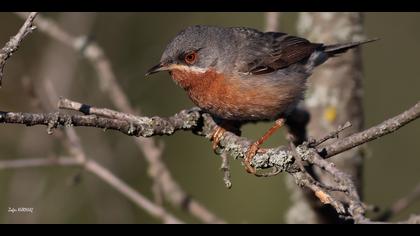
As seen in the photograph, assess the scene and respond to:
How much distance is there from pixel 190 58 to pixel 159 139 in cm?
282

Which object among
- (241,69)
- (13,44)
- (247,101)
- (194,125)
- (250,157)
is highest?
(241,69)

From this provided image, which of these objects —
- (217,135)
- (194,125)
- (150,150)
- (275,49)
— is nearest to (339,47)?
(275,49)

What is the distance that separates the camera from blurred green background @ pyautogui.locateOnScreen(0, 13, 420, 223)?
21.8 feet

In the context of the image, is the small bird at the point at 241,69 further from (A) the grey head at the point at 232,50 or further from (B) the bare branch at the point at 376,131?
(B) the bare branch at the point at 376,131

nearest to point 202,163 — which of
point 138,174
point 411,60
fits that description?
point 138,174

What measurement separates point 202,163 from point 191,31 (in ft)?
9.59

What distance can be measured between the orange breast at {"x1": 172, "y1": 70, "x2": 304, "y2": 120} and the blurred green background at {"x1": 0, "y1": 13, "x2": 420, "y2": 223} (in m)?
1.56

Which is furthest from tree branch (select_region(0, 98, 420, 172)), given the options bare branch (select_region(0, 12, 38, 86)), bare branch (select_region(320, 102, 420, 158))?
bare branch (select_region(0, 12, 38, 86))

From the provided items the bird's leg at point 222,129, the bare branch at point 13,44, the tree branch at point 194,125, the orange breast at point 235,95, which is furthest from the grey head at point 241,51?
the bare branch at point 13,44

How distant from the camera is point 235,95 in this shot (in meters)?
5.38

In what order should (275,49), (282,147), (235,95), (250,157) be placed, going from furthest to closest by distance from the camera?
Result: (275,49) → (235,95) → (250,157) → (282,147)

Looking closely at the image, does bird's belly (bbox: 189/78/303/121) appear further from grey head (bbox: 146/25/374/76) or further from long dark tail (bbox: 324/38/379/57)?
long dark tail (bbox: 324/38/379/57)

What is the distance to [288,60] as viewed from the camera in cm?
608
